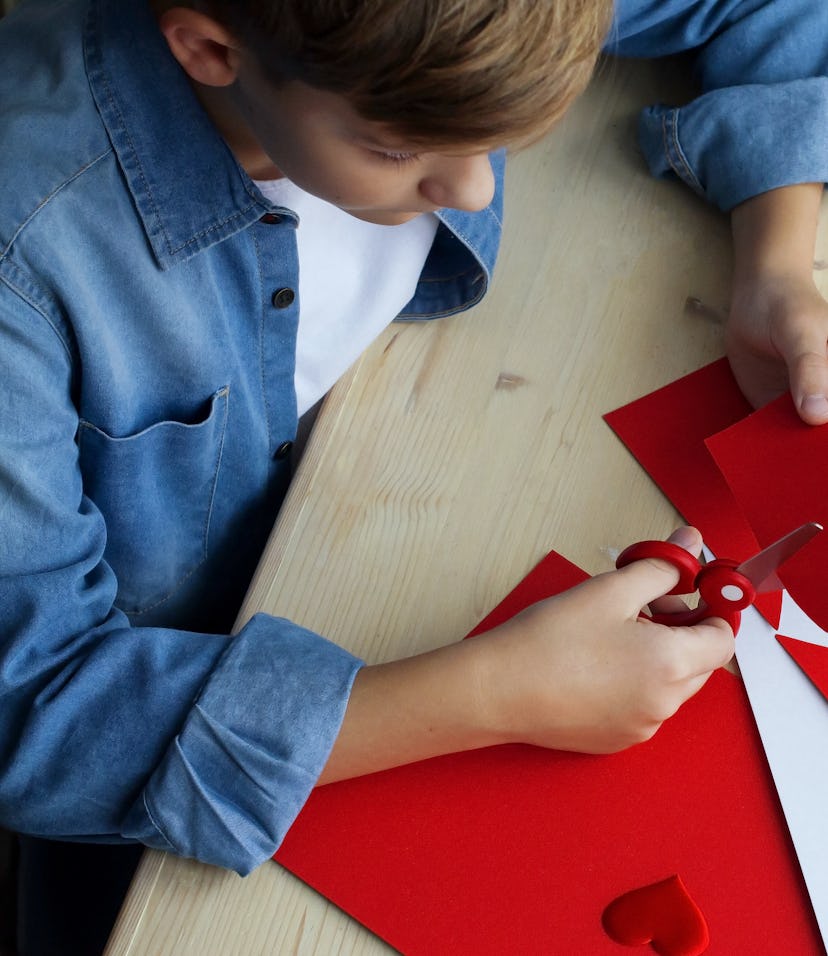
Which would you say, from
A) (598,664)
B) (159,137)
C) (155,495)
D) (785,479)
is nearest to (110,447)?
(155,495)

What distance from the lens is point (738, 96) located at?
0.85 meters

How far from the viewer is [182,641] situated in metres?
0.61

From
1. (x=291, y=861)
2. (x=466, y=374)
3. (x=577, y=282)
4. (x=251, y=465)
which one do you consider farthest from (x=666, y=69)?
(x=291, y=861)

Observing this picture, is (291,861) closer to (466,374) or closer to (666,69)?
(466,374)

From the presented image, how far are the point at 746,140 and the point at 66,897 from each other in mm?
860

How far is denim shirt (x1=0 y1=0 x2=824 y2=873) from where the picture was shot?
57cm

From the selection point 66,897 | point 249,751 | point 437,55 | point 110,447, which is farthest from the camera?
point 66,897

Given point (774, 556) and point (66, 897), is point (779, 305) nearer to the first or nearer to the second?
point (774, 556)

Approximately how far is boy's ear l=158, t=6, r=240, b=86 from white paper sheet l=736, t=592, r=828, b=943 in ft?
1.46

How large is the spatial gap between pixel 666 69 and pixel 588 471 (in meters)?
0.43

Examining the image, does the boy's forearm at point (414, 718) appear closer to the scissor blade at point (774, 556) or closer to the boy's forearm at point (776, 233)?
the scissor blade at point (774, 556)

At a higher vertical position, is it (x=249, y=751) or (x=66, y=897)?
(x=249, y=751)

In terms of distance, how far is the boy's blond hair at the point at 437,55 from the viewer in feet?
1.51

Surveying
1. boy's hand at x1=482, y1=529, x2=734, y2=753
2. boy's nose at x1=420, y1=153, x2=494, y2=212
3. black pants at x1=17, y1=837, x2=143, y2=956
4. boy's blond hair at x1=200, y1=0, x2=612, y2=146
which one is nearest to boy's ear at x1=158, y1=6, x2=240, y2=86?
boy's blond hair at x1=200, y1=0, x2=612, y2=146
